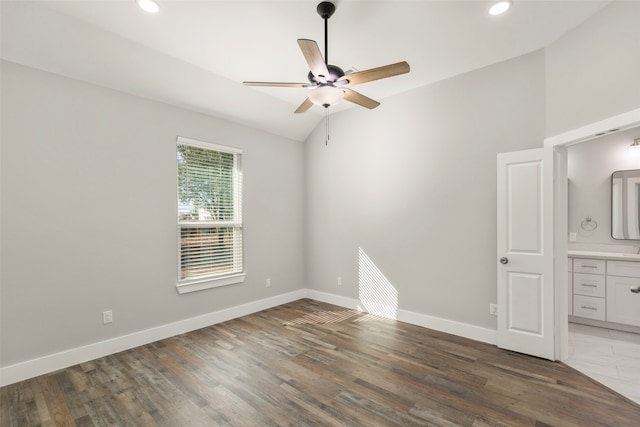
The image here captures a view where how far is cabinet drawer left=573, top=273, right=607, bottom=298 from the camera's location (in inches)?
142

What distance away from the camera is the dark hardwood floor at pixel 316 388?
6.72 feet

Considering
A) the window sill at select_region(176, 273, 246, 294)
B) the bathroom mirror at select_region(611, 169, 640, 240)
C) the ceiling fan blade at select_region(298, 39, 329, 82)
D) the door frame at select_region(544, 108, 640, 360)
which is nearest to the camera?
the ceiling fan blade at select_region(298, 39, 329, 82)

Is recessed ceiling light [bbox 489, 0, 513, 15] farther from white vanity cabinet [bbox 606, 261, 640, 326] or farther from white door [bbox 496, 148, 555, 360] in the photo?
white vanity cabinet [bbox 606, 261, 640, 326]

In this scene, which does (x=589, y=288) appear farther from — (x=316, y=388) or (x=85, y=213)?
(x=85, y=213)

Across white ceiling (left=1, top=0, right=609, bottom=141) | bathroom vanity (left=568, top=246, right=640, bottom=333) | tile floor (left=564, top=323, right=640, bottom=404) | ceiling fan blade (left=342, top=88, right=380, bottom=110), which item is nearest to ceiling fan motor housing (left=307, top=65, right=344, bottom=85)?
ceiling fan blade (left=342, top=88, right=380, bottom=110)

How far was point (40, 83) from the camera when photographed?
2.65m

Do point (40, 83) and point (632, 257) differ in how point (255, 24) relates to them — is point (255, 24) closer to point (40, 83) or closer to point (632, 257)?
point (40, 83)

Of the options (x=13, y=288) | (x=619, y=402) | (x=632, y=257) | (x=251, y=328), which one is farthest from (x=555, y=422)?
(x=13, y=288)

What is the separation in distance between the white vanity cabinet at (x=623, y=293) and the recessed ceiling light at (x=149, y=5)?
18.5 feet

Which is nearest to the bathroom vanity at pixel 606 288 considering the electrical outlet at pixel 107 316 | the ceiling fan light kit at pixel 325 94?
the ceiling fan light kit at pixel 325 94

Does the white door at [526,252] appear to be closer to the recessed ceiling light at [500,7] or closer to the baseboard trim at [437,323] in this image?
the baseboard trim at [437,323]

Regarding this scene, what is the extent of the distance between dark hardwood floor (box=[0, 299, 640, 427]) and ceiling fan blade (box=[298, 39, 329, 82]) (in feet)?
8.35

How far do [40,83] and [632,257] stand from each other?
6.71 meters

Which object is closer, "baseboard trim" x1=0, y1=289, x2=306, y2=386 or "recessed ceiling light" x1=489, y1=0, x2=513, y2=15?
"recessed ceiling light" x1=489, y1=0, x2=513, y2=15
